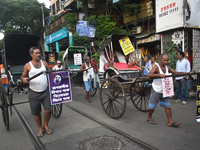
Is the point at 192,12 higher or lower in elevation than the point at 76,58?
higher

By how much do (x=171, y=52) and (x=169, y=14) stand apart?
1.86 meters

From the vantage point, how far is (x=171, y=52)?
26.3ft

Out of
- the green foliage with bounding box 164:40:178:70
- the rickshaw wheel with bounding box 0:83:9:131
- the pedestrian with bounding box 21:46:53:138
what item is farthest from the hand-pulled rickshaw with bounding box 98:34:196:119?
the rickshaw wheel with bounding box 0:83:9:131

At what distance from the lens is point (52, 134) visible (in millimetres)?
3795

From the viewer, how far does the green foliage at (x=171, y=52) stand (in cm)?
766

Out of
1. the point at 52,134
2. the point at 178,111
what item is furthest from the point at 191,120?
the point at 52,134

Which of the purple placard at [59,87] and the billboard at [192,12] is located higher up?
the billboard at [192,12]

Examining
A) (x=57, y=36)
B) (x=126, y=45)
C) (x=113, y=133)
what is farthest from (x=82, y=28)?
(x=57, y=36)

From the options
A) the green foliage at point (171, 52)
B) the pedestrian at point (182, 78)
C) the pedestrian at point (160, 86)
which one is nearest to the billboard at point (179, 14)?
the green foliage at point (171, 52)

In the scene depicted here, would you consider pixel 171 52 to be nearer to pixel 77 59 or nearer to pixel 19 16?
pixel 77 59

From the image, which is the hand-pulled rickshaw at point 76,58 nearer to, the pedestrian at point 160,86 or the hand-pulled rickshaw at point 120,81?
the hand-pulled rickshaw at point 120,81

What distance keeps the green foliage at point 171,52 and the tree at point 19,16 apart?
22.7m

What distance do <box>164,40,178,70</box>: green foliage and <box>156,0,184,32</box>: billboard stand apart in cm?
81

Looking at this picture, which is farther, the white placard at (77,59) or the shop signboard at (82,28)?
the white placard at (77,59)
